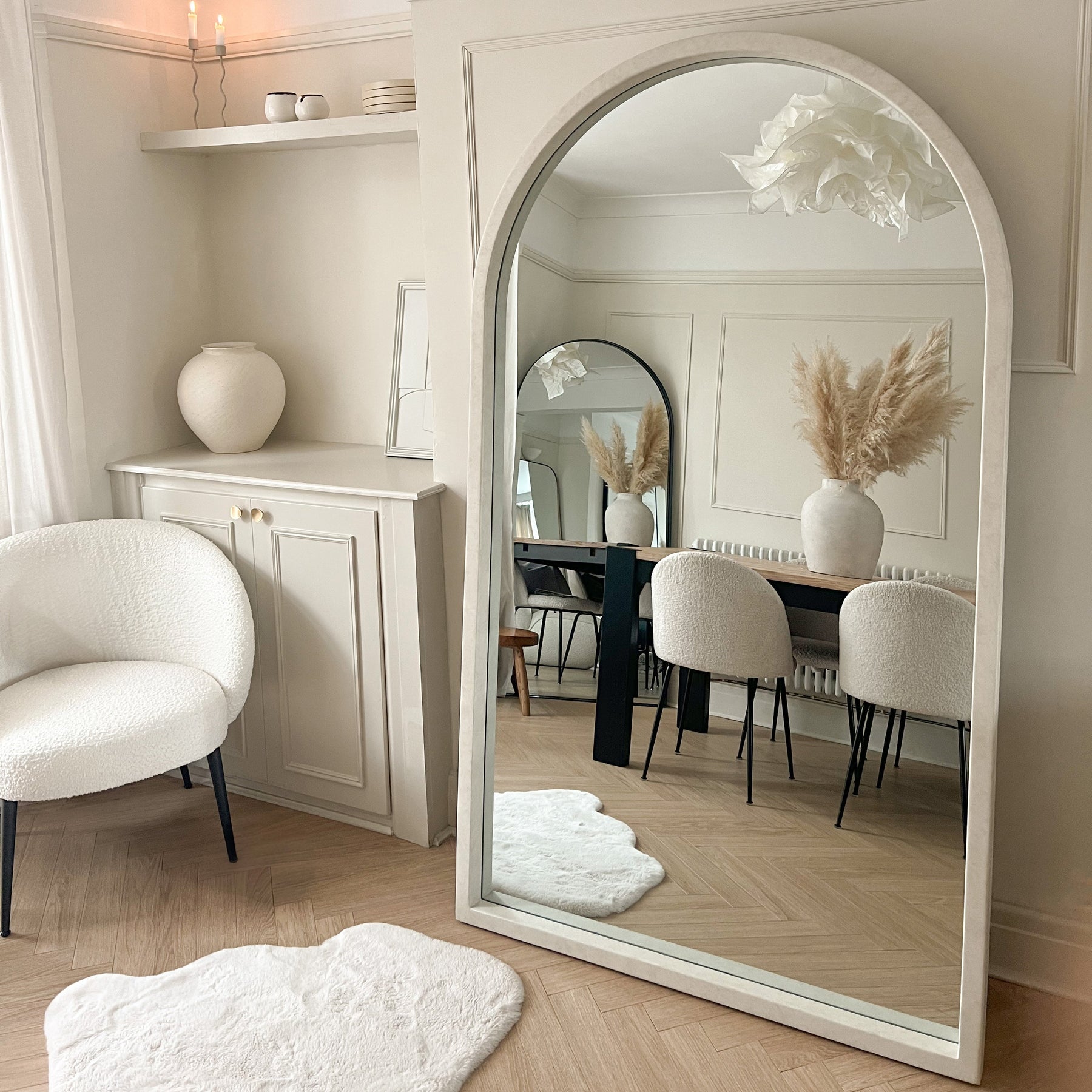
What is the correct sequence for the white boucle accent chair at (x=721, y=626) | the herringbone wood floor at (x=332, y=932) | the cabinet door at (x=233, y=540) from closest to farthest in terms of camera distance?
the herringbone wood floor at (x=332, y=932), the white boucle accent chair at (x=721, y=626), the cabinet door at (x=233, y=540)

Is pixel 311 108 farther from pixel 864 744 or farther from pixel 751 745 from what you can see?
pixel 864 744

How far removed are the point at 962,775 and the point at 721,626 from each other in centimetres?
50

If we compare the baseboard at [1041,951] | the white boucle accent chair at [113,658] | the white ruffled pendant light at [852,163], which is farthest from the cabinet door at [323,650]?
the baseboard at [1041,951]

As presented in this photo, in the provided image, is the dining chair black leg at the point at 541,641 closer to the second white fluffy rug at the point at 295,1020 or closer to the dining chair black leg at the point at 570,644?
the dining chair black leg at the point at 570,644

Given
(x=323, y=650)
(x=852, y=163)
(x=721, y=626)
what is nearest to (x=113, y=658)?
(x=323, y=650)

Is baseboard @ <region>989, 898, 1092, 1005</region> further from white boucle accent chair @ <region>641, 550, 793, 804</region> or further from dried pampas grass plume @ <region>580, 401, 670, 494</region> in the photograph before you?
dried pampas grass plume @ <region>580, 401, 670, 494</region>

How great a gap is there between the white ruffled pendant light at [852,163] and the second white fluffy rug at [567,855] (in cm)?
122

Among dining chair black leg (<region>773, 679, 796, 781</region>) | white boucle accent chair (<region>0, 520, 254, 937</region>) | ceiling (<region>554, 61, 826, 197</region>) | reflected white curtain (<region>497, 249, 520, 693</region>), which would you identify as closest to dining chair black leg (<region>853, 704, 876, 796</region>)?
dining chair black leg (<region>773, 679, 796, 781</region>)

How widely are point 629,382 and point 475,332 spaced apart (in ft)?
1.21

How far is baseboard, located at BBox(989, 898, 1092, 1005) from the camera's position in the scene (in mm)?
1999

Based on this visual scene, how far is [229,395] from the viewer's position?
2.76 metres

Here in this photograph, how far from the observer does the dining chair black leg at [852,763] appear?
1924 mm

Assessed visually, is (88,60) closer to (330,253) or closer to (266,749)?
(330,253)

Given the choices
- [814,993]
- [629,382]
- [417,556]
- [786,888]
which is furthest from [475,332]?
[814,993]
